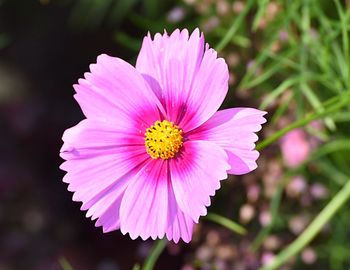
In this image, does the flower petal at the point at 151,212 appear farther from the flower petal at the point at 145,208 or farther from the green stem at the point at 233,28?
the green stem at the point at 233,28

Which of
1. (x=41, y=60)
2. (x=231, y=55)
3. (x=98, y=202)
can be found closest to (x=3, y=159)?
(x=41, y=60)

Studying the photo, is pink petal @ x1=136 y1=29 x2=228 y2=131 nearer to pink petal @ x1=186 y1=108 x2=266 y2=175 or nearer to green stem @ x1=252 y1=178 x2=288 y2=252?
pink petal @ x1=186 y1=108 x2=266 y2=175

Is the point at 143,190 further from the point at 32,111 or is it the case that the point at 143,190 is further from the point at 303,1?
the point at 32,111

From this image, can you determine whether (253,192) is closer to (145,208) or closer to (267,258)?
(267,258)

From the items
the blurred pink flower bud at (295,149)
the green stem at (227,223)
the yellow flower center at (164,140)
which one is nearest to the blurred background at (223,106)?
the blurred pink flower bud at (295,149)

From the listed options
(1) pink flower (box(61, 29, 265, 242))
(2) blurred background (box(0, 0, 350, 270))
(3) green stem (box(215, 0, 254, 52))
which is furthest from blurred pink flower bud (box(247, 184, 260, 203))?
(1) pink flower (box(61, 29, 265, 242))

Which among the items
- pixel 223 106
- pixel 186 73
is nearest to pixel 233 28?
pixel 186 73
